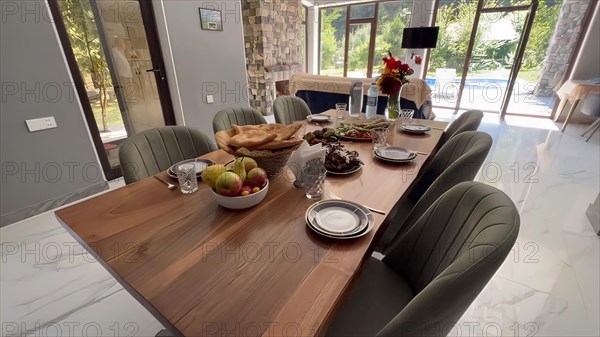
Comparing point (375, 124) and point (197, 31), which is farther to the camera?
point (197, 31)

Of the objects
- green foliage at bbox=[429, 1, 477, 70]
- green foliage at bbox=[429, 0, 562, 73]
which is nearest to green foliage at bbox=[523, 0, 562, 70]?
green foliage at bbox=[429, 0, 562, 73]

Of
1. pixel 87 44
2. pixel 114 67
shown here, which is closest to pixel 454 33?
pixel 114 67

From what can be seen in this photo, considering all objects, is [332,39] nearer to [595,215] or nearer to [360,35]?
[360,35]

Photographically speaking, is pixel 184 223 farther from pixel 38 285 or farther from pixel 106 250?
pixel 38 285

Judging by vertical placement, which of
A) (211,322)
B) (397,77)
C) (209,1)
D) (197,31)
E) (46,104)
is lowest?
(211,322)

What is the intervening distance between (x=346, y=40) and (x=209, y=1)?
4993 millimetres

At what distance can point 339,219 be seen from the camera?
0.86 m

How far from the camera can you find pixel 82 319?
4.47ft

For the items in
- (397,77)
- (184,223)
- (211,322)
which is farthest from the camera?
(397,77)

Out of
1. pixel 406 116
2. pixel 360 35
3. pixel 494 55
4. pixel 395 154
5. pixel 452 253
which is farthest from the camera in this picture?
pixel 360 35

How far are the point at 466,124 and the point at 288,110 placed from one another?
1.46 m

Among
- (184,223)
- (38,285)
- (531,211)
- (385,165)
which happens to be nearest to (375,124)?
(385,165)

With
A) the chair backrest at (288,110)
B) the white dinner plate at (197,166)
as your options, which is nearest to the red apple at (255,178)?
the white dinner plate at (197,166)

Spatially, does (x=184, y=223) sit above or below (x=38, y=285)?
above
